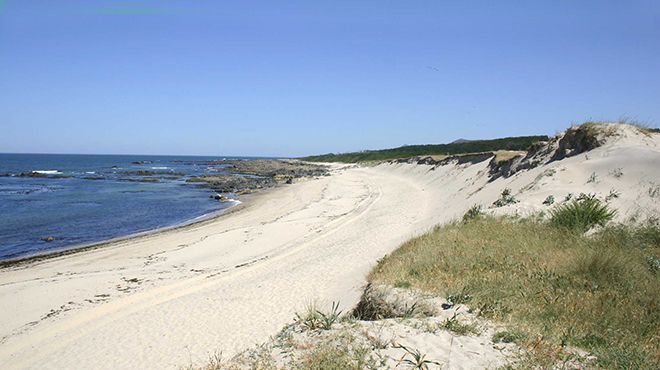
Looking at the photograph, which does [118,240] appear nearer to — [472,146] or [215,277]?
[215,277]

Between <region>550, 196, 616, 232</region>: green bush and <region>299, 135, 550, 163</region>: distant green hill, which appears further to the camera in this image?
<region>299, 135, 550, 163</region>: distant green hill

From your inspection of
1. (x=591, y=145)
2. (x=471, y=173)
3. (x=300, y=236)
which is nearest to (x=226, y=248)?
(x=300, y=236)

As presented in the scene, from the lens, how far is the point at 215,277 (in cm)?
1267

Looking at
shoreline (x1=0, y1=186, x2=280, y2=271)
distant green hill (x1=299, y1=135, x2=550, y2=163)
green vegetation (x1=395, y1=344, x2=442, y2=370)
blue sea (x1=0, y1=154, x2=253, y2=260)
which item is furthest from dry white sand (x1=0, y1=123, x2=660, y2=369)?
distant green hill (x1=299, y1=135, x2=550, y2=163)

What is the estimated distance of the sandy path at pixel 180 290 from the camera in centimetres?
828

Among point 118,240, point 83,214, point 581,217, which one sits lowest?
point 118,240

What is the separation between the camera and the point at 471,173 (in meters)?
30.5

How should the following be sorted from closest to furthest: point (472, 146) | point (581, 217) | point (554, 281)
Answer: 1. point (554, 281)
2. point (581, 217)
3. point (472, 146)

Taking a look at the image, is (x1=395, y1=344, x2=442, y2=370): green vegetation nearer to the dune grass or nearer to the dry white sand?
the dune grass

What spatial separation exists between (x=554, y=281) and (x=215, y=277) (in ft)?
30.9

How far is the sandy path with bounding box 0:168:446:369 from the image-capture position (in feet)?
27.2

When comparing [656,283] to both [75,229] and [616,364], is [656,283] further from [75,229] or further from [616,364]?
[75,229]

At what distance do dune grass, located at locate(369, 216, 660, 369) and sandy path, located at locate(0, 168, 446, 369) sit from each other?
90.7 inches

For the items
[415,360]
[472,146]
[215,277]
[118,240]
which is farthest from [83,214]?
[472,146]
